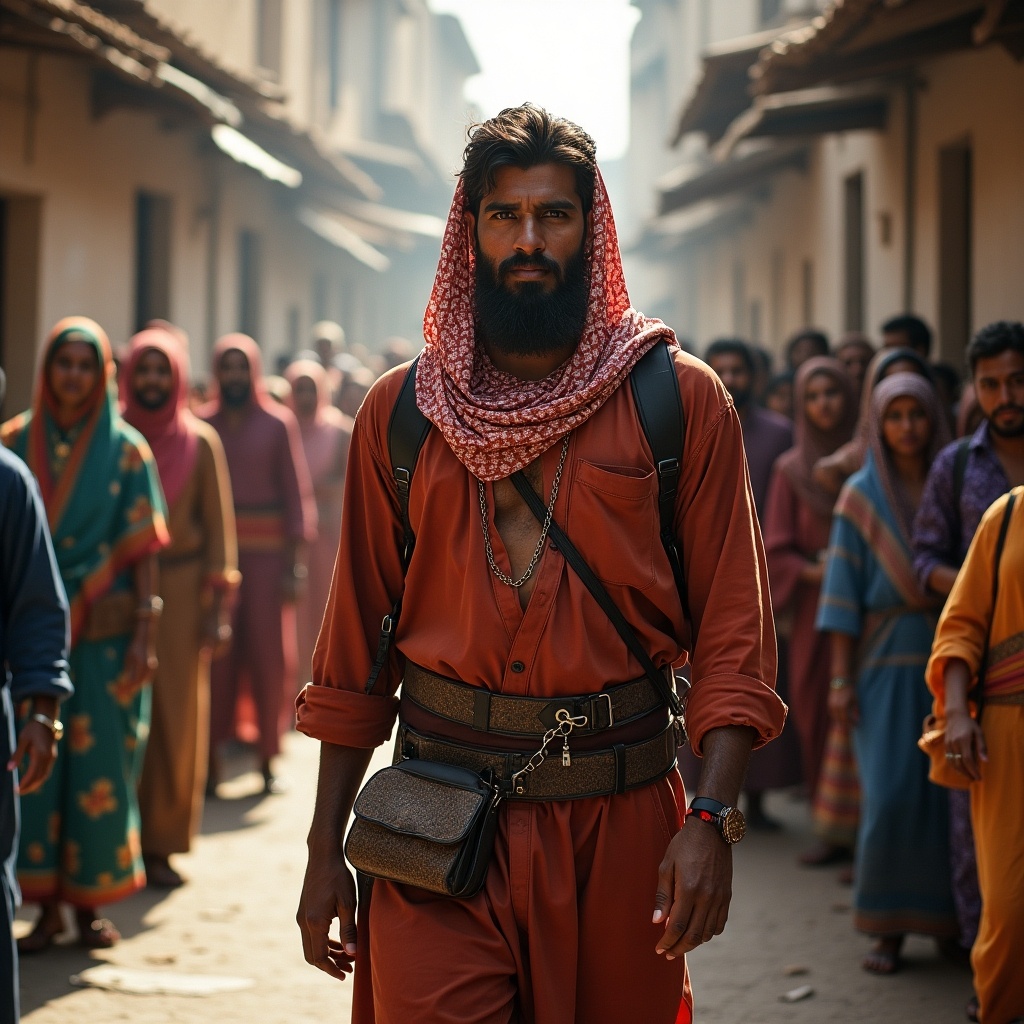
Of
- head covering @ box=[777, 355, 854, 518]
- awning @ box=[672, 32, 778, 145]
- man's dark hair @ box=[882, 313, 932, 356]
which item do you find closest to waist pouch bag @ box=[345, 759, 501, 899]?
head covering @ box=[777, 355, 854, 518]

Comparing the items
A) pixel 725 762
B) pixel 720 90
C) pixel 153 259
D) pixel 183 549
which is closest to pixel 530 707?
pixel 725 762

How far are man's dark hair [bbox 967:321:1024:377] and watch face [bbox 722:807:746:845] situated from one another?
2.82 metres

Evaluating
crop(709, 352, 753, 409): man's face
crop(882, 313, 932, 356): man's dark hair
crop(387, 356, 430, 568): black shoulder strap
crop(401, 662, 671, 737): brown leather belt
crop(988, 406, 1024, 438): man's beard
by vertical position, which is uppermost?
crop(882, 313, 932, 356): man's dark hair

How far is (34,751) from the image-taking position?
177 inches

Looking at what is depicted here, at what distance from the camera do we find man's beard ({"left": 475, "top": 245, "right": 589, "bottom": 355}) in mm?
3256

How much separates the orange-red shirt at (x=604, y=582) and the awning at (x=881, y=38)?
183 inches

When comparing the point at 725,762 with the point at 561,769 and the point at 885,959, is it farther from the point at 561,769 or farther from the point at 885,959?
the point at 885,959

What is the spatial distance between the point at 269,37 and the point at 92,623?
1755cm

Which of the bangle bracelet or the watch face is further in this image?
the bangle bracelet

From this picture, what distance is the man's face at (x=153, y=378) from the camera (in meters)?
7.68

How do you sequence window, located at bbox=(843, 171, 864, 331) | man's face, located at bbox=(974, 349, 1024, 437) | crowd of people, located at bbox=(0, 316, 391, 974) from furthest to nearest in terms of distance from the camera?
window, located at bbox=(843, 171, 864, 331) → crowd of people, located at bbox=(0, 316, 391, 974) → man's face, located at bbox=(974, 349, 1024, 437)

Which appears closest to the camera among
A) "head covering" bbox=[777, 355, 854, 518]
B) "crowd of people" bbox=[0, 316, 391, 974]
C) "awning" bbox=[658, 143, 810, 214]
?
"crowd of people" bbox=[0, 316, 391, 974]

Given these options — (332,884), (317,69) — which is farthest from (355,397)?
(317,69)

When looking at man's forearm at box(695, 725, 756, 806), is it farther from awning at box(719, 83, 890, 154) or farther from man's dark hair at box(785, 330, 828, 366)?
awning at box(719, 83, 890, 154)
